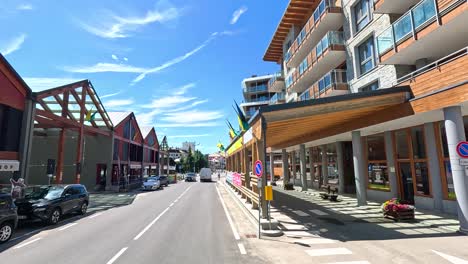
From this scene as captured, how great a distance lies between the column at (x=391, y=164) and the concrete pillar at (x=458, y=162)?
21.6 ft

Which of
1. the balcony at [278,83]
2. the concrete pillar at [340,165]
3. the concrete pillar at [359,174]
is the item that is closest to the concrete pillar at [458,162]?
the concrete pillar at [359,174]

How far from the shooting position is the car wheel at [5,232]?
9047 mm

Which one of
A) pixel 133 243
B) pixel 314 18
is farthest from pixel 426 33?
pixel 133 243

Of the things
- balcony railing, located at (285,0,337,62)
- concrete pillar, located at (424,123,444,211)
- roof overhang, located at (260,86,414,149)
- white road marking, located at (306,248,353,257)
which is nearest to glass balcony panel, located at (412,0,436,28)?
roof overhang, located at (260,86,414,149)

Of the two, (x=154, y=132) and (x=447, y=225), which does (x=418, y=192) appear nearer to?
(x=447, y=225)

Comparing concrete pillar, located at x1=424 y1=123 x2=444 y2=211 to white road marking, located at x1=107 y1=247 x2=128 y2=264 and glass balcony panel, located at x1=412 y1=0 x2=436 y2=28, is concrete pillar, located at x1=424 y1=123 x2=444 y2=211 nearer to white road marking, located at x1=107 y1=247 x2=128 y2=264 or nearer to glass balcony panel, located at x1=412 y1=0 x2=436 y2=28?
glass balcony panel, located at x1=412 y1=0 x2=436 y2=28

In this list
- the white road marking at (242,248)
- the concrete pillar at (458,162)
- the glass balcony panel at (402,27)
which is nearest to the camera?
the white road marking at (242,248)

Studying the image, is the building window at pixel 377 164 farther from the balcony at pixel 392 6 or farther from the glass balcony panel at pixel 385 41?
the balcony at pixel 392 6

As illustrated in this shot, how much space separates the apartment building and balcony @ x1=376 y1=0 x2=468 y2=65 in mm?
42

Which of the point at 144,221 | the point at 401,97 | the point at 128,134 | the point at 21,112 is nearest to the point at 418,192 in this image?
the point at 401,97

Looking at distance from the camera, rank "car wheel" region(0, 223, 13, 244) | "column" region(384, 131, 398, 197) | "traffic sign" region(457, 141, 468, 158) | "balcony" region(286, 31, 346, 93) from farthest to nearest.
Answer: "balcony" region(286, 31, 346, 93) → "column" region(384, 131, 398, 197) → "car wheel" region(0, 223, 13, 244) → "traffic sign" region(457, 141, 468, 158)

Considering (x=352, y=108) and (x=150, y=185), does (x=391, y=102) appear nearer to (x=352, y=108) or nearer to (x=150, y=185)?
(x=352, y=108)

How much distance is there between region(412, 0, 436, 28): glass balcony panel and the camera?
1182 cm

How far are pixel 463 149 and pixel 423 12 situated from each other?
6956 mm
